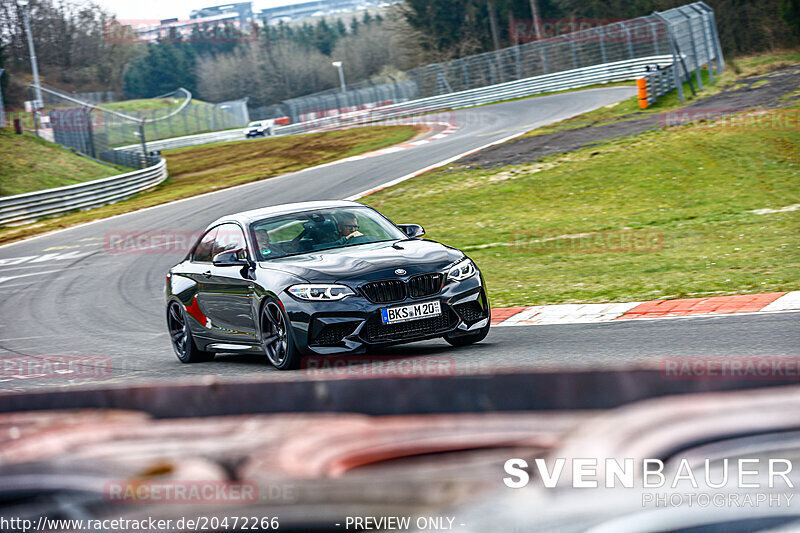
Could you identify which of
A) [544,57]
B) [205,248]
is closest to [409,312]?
[205,248]

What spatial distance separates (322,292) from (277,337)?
2.33 ft

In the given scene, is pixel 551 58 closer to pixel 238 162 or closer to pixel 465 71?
pixel 465 71

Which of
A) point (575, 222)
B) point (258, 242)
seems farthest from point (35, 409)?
point (575, 222)

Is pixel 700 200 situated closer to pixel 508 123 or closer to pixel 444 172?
pixel 444 172

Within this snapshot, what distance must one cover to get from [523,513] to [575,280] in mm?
10567

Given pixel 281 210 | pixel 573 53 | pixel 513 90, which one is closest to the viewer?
pixel 281 210

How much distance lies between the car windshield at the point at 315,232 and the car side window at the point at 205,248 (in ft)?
2.85

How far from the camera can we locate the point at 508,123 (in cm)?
3897

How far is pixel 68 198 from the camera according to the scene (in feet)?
108

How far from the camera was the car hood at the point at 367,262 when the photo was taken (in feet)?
26.8

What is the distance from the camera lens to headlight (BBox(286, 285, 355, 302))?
8.03 meters

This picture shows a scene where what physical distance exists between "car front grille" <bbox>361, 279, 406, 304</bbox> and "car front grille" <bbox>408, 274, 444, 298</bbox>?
0.08 metres

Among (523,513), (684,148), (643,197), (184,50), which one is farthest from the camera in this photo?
(184,50)

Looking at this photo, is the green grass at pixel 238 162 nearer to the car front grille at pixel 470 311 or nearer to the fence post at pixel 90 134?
the fence post at pixel 90 134
